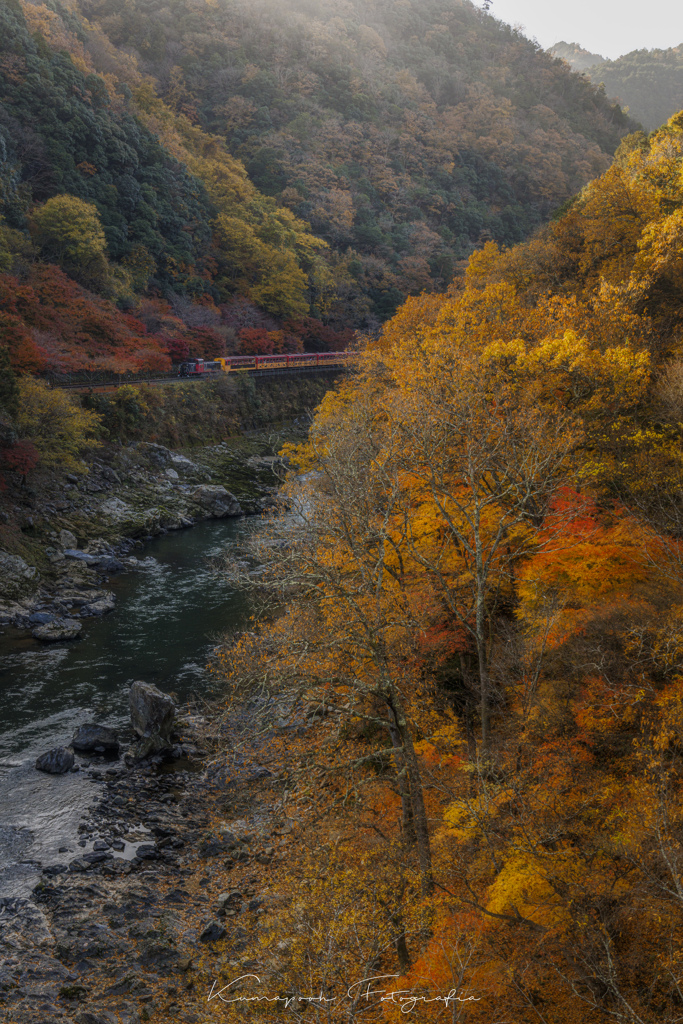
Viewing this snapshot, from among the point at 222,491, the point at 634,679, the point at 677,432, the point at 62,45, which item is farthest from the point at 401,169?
the point at 634,679

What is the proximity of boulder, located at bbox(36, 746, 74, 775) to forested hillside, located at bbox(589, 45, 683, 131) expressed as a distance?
132172 millimetres

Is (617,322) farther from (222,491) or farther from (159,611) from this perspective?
(222,491)

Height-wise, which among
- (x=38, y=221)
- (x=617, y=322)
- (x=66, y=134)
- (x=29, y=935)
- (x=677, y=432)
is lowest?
(x=29, y=935)

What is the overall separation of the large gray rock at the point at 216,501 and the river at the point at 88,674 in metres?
5.78

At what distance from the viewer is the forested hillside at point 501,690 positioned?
28.4 feet

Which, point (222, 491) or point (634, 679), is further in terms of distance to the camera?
point (222, 491)

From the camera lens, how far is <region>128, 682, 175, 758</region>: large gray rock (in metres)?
15.9

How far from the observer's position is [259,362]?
5094 centimetres

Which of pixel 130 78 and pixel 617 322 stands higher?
pixel 130 78

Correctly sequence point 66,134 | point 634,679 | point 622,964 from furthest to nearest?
point 66,134, point 634,679, point 622,964

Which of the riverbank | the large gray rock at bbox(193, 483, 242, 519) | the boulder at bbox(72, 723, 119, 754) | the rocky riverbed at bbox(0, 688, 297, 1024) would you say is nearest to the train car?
the large gray rock at bbox(193, 483, 242, 519)

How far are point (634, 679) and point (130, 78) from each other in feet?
222

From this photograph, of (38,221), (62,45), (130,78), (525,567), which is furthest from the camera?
(130,78)

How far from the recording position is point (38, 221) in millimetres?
39094
